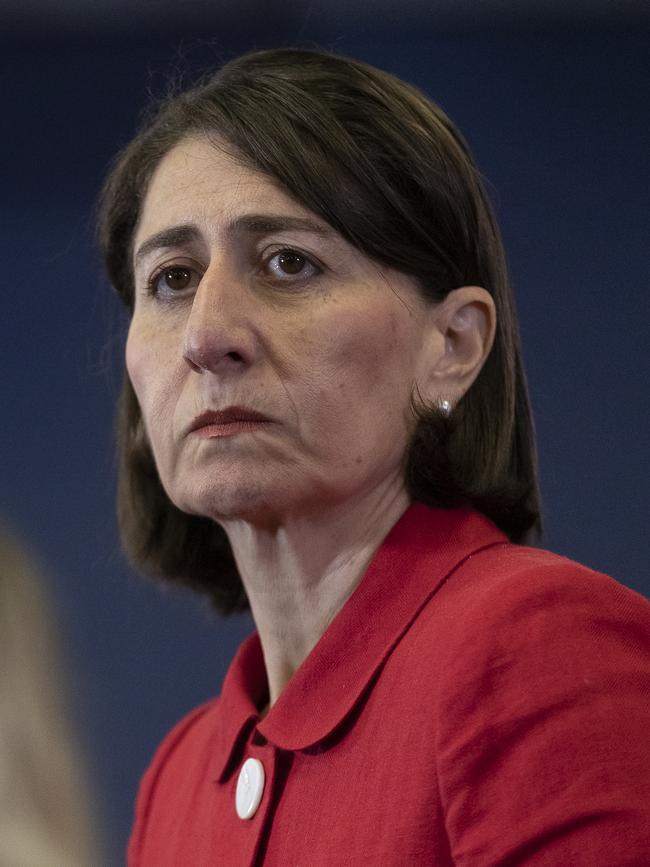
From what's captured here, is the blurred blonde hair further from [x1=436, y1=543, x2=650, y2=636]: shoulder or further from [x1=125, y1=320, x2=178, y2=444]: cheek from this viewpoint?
[x1=436, y1=543, x2=650, y2=636]: shoulder

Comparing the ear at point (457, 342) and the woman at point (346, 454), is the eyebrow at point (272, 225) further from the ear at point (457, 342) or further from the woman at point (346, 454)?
the ear at point (457, 342)

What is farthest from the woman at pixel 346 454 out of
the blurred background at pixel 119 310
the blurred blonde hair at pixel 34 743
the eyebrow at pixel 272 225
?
the blurred background at pixel 119 310

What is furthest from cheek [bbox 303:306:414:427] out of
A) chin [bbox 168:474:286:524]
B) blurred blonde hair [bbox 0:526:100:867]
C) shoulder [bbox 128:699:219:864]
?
blurred blonde hair [bbox 0:526:100:867]

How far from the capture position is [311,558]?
1.43 meters

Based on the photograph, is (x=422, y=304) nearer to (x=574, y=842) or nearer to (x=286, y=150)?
(x=286, y=150)

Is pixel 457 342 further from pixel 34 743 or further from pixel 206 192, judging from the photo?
pixel 34 743

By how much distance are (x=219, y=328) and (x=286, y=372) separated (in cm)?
8

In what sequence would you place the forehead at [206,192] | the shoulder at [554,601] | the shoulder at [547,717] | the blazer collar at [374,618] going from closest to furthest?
1. the shoulder at [547,717]
2. the shoulder at [554,601]
3. the blazer collar at [374,618]
4. the forehead at [206,192]

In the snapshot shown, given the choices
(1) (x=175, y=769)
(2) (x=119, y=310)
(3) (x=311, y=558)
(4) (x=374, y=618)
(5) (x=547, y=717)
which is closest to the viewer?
(5) (x=547, y=717)

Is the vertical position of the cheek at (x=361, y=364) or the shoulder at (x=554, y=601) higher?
the cheek at (x=361, y=364)

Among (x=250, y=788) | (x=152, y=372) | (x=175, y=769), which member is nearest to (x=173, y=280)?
(x=152, y=372)

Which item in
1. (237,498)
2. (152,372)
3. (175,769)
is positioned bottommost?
(175,769)

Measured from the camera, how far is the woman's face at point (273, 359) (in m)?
1.35

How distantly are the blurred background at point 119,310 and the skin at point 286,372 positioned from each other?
1.16 m
